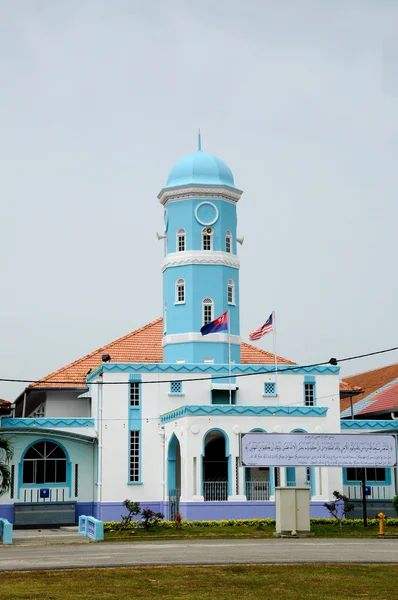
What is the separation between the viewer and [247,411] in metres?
42.7

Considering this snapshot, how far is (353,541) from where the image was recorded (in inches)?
1273

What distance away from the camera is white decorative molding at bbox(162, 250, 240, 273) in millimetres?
48594

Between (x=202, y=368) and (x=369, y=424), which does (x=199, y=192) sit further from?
(x=369, y=424)

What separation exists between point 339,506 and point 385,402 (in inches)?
409

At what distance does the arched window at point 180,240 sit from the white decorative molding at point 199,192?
63.7 inches

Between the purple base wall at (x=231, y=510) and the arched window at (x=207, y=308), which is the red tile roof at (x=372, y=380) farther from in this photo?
the purple base wall at (x=231, y=510)

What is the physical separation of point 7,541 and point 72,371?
61.7ft

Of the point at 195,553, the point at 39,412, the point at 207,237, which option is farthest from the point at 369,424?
the point at 195,553

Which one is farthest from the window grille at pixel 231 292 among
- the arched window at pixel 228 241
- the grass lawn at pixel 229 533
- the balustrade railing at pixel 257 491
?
the grass lawn at pixel 229 533

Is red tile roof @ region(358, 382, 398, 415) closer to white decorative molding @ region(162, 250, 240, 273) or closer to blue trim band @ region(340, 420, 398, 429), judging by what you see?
blue trim band @ region(340, 420, 398, 429)

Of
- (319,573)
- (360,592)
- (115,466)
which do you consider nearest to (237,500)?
(115,466)

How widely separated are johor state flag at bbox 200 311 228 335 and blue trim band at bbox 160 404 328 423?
4002 millimetres

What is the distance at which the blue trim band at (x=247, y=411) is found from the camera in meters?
41.9

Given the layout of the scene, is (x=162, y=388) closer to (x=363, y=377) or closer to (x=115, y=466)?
(x=115, y=466)
